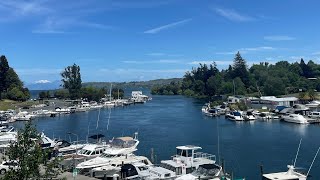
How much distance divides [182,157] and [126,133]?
114 feet

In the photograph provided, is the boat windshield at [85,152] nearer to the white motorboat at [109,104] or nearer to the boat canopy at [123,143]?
Result: the boat canopy at [123,143]

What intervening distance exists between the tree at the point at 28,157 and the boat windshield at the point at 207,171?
50.9ft

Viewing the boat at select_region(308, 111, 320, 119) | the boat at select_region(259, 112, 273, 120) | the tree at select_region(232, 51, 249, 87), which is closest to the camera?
the boat at select_region(308, 111, 320, 119)

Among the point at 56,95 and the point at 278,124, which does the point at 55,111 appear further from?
the point at 278,124

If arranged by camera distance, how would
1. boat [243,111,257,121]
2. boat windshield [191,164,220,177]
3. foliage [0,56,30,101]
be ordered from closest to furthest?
boat windshield [191,164,220,177]
boat [243,111,257,121]
foliage [0,56,30,101]

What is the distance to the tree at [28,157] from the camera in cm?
1318

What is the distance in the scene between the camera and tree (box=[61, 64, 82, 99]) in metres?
150

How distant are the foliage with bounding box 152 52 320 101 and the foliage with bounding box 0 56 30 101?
2917 inches

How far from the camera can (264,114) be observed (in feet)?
287

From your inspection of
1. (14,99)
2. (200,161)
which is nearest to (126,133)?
(200,161)

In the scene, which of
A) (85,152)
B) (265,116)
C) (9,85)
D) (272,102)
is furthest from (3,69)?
(85,152)

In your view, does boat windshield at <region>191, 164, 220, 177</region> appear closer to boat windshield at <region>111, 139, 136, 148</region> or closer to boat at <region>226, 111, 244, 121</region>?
boat windshield at <region>111, 139, 136, 148</region>

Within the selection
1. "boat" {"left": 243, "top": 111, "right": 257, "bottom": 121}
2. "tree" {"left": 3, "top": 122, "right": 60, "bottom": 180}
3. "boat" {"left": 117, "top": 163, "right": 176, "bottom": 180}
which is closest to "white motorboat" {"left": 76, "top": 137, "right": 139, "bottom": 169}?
"boat" {"left": 117, "top": 163, "right": 176, "bottom": 180}

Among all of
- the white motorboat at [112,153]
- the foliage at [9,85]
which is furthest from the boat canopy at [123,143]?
the foliage at [9,85]
